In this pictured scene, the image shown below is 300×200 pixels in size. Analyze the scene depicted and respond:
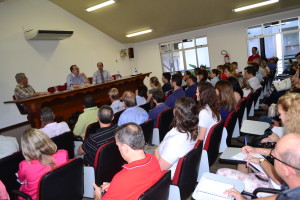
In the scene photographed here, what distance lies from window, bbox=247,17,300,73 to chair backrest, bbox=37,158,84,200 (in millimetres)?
9905

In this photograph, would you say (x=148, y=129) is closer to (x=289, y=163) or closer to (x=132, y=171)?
(x=132, y=171)

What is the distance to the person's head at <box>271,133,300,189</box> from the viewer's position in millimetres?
1106

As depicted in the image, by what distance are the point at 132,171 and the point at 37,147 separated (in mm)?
1000

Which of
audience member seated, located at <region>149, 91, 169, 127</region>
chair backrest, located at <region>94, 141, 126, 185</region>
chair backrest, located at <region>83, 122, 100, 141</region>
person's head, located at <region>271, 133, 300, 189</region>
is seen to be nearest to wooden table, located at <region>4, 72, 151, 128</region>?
chair backrest, located at <region>83, 122, 100, 141</region>

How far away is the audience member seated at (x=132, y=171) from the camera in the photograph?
4.28ft

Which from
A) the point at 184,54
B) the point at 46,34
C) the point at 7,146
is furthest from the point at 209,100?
the point at 184,54

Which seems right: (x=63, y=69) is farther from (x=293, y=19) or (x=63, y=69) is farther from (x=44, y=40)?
(x=293, y=19)

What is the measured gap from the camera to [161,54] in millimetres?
12484

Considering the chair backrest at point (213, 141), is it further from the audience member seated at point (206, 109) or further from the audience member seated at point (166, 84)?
the audience member seated at point (166, 84)

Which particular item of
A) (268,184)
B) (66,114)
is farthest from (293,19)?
(268,184)

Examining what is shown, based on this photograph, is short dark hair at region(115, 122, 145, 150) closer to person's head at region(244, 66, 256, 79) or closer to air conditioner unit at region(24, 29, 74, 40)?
person's head at region(244, 66, 256, 79)

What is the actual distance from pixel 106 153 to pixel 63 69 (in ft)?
25.5

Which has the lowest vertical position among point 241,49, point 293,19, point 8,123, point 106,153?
point 8,123

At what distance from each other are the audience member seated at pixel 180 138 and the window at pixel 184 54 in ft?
31.6
